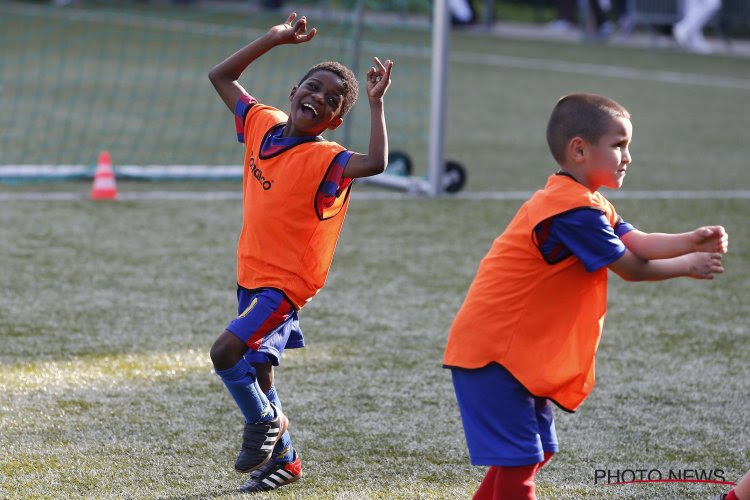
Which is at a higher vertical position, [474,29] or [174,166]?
[174,166]

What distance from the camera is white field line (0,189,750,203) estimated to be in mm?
7742

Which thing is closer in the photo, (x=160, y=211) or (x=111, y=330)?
(x=111, y=330)

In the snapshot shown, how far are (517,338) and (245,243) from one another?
37.7 inches

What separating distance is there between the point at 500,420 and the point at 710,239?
0.63 meters

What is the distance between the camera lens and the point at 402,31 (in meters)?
12.5

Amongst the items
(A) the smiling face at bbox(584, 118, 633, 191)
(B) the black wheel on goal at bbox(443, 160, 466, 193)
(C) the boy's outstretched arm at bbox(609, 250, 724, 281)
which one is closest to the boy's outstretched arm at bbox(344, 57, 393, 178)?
(A) the smiling face at bbox(584, 118, 633, 191)

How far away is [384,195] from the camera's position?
323 inches

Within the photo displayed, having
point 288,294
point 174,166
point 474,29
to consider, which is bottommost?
point 474,29

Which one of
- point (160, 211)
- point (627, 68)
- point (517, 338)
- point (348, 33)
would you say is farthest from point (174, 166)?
point (627, 68)

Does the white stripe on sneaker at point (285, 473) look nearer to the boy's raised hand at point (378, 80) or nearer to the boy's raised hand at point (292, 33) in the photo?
the boy's raised hand at point (378, 80)

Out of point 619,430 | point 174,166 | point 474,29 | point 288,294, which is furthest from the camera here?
point 474,29

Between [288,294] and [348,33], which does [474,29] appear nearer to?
[348,33]

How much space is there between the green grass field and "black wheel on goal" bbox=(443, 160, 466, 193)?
0.68 feet

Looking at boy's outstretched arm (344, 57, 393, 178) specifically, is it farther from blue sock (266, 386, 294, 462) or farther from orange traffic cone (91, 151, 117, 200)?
orange traffic cone (91, 151, 117, 200)
